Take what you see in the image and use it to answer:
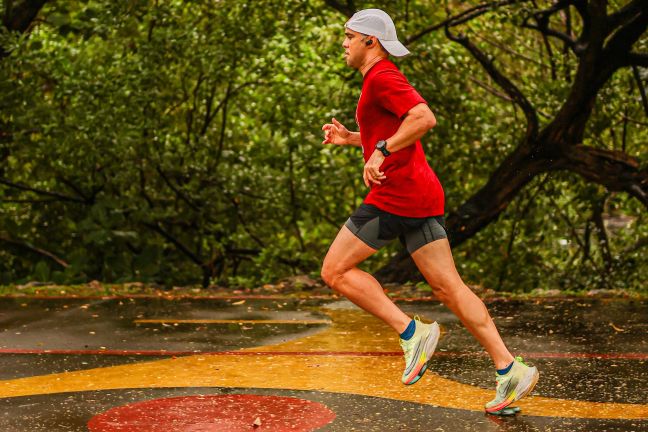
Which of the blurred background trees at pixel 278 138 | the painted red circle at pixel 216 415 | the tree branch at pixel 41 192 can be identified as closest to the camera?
the painted red circle at pixel 216 415

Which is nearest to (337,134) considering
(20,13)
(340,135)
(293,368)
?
(340,135)

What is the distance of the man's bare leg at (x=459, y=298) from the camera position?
5.81 meters

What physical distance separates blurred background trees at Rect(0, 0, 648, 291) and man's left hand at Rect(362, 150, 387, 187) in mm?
6487

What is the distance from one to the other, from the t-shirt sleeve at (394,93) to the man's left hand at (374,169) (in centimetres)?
23

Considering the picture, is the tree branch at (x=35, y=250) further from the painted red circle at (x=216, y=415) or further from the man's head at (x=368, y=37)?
the man's head at (x=368, y=37)

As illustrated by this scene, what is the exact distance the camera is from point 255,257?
1584cm

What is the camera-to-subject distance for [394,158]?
19.0 ft

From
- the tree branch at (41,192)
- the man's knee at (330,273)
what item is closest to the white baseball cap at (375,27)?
the man's knee at (330,273)

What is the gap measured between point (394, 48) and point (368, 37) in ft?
0.54

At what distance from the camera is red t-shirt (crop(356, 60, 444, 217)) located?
18.9 feet

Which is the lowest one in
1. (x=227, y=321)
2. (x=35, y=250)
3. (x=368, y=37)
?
(x=35, y=250)

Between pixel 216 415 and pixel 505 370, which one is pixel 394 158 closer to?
pixel 505 370

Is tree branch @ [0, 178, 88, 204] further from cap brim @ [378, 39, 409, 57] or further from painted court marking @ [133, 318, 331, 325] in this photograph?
cap brim @ [378, 39, 409, 57]

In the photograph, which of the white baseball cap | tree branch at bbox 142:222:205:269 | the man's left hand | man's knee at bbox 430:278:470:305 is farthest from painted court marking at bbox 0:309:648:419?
tree branch at bbox 142:222:205:269
